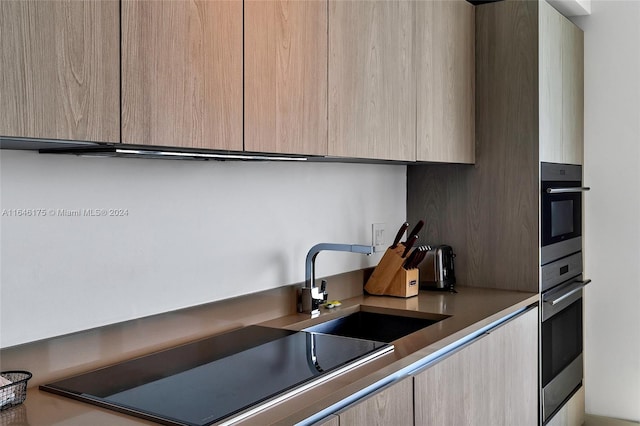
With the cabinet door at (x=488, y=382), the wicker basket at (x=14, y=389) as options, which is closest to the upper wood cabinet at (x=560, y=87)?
the cabinet door at (x=488, y=382)

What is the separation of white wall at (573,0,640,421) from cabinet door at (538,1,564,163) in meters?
0.47

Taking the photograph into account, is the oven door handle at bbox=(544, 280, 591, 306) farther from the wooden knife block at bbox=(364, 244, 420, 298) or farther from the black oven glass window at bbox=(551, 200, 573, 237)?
the wooden knife block at bbox=(364, 244, 420, 298)

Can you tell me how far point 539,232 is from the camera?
298 centimetres

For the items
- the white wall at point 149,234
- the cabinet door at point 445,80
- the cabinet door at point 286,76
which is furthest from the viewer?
the cabinet door at point 445,80

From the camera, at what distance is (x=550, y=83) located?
309 cm

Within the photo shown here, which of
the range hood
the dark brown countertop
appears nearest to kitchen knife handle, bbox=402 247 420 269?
the dark brown countertop

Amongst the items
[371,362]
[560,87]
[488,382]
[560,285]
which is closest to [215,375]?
[371,362]

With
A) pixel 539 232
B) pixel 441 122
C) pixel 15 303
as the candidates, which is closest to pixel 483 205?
pixel 539 232

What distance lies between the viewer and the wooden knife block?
282 cm

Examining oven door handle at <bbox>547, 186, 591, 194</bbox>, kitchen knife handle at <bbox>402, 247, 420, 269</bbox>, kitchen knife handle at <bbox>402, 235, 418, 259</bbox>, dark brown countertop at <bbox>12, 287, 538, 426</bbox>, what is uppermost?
oven door handle at <bbox>547, 186, 591, 194</bbox>

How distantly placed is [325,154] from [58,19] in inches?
37.8

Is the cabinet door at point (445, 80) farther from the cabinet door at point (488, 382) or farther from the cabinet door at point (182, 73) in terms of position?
the cabinet door at point (182, 73)

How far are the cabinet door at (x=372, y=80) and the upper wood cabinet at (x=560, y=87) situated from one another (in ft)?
2.63

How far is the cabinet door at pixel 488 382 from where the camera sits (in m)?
2.04
